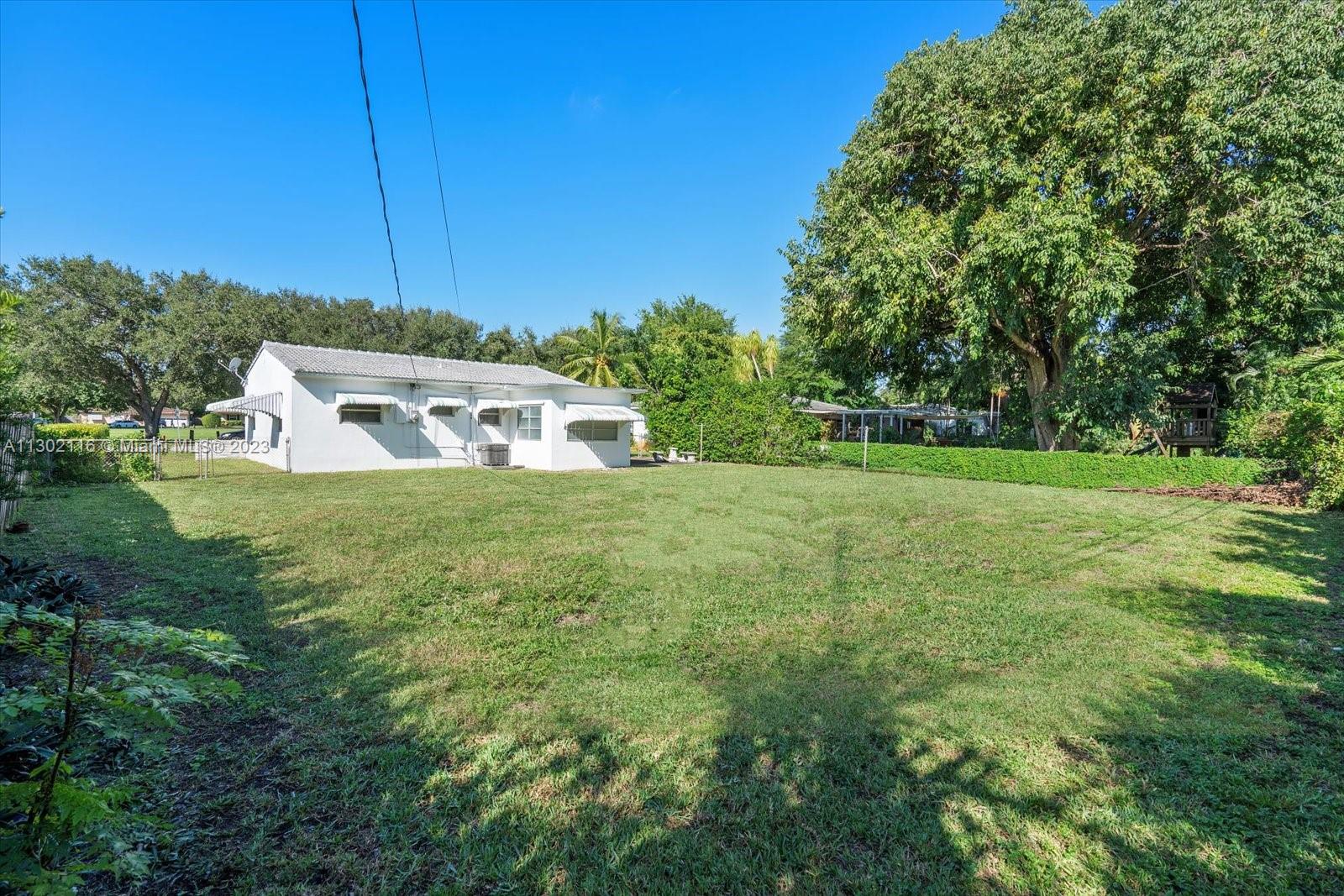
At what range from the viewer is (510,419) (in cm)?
1980

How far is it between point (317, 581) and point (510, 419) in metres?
14.5

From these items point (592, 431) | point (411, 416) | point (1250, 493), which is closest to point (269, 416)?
point (411, 416)

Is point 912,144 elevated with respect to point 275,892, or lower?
elevated

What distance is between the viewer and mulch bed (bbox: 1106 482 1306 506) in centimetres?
1087

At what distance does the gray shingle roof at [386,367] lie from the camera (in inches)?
662

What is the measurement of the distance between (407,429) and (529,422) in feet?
12.6

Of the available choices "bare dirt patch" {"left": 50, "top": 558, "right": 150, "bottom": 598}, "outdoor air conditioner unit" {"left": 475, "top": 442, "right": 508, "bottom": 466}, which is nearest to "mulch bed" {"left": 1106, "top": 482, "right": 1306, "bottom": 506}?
"bare dirt patch" {"left": 50, "top": 558, "right": 150, "bottom": 598}

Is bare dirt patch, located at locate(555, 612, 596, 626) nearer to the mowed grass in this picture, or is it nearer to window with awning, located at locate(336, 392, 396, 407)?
the mowed grass

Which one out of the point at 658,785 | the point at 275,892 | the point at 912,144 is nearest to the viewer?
the point at 275,892

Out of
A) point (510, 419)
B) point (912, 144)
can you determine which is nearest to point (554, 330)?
point (510, 419)

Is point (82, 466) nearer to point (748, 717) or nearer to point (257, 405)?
point (257, 405)

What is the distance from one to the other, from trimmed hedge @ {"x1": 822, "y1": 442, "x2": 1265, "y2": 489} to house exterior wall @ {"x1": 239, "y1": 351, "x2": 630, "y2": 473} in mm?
9789

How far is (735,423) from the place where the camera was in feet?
71.7

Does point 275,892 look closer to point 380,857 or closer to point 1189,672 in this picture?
point 380,857
